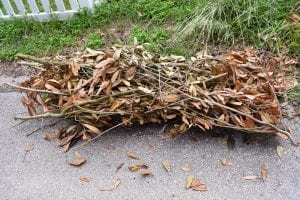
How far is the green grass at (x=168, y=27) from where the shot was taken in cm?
325

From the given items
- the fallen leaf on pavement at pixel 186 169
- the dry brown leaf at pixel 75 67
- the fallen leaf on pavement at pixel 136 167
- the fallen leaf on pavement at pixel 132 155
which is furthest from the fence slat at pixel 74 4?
the fallen leaf on pavement at pixel 186 169

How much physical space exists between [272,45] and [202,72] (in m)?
0.81

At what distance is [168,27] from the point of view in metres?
3.62

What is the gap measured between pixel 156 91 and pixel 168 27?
3.95ft

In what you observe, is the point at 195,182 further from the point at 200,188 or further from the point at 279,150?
the point at 279,150

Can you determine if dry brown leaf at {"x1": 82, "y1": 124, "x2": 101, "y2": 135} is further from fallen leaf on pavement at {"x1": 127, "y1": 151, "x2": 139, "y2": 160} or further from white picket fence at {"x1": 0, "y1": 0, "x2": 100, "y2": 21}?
white picket fence at {"x1": 0, "y1": 0, "x2": 100, "y2": 21}

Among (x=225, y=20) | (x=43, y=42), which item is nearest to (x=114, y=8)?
(x=43, y=42)

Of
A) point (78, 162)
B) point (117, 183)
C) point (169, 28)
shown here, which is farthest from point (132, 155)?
point (169, 28)

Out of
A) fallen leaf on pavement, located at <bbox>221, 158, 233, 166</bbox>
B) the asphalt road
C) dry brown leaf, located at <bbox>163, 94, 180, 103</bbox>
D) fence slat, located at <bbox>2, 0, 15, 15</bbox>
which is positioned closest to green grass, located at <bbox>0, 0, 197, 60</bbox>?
fence slat, located at <bbox>2, 0, 15, 15</bbox>

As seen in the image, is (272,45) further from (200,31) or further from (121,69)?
(121,69)

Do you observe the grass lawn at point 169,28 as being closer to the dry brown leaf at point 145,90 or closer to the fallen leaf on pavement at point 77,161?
the dry brown leaf at point 145,90

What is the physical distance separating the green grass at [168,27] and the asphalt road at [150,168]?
3.09 ft

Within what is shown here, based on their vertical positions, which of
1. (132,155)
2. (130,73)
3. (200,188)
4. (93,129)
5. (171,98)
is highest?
(130,73)

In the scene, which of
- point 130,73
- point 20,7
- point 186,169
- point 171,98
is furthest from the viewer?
point 20,7
